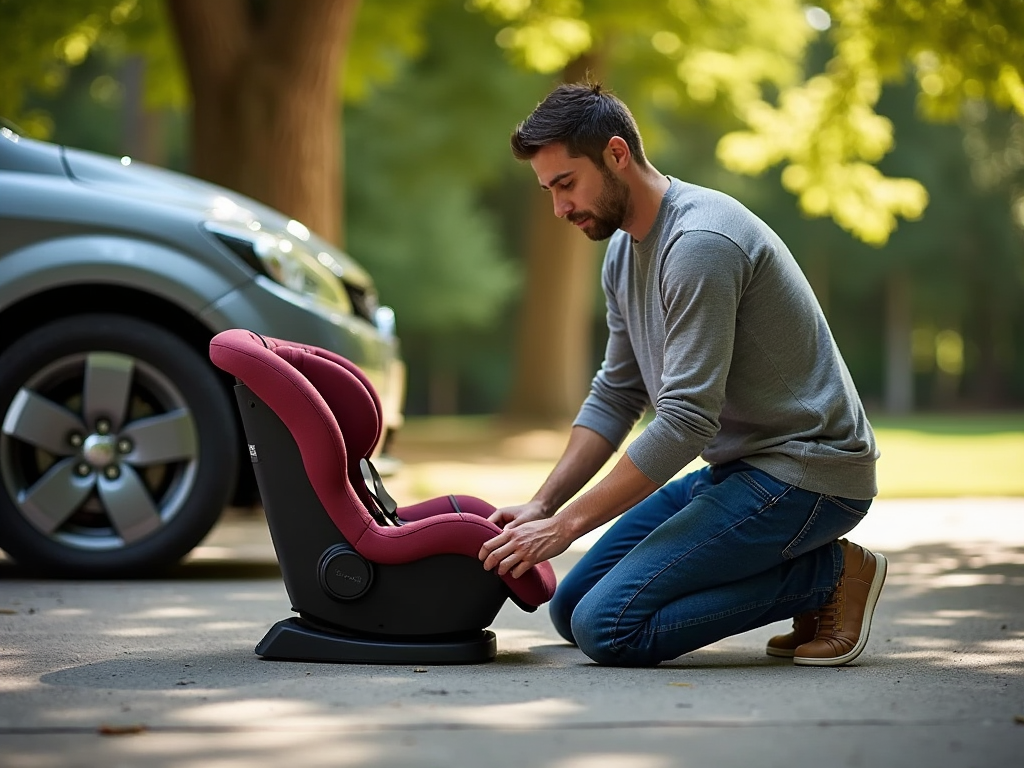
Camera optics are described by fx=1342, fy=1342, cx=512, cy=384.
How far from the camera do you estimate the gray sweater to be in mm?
3562

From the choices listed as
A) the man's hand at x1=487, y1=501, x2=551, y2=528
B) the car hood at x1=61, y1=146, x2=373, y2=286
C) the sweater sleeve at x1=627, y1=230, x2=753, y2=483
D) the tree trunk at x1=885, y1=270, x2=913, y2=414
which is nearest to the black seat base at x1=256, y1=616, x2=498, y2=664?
the man's hand at x1=487, y1=501, x2=551, y2=528

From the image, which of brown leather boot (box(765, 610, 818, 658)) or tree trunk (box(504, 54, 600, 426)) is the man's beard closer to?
brown leather boot (box(765, 610, 818, 658))

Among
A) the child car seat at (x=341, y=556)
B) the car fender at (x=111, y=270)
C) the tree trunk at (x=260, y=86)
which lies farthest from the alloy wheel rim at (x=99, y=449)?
the tree trunk at (x=260, y=86)

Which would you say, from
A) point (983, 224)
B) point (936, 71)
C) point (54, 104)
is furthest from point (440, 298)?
point (936, 71)

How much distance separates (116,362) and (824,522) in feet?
9.24

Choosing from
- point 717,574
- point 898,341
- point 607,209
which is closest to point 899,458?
point 717,574

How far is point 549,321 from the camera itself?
19.3 m

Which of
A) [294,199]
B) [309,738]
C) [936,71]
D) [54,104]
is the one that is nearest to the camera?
[309,738]

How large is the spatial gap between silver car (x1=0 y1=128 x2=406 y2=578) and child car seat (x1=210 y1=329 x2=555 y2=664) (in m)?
1.56

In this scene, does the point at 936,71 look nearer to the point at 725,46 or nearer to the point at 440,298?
the point at 725,46

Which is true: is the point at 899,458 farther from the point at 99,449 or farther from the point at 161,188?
the point at 99,449

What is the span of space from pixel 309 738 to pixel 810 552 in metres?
1.70

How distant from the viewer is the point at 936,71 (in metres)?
11.1

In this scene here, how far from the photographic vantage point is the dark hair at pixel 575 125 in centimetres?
367
